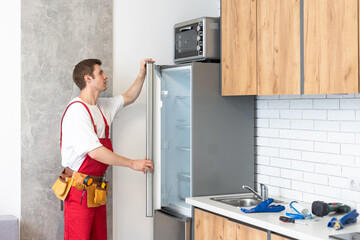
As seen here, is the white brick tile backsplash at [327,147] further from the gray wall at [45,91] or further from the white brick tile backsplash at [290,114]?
the gray wall at [45,91]

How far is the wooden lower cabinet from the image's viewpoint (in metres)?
3.00

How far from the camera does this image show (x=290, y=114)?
144 inches

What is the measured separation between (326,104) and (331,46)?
637 mm

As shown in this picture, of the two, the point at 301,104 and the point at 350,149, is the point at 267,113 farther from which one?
the point at 350,149

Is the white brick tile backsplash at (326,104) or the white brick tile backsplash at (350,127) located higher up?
the white brick tile backsplash at (326,104)

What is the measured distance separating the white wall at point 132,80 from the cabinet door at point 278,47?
1.13 m

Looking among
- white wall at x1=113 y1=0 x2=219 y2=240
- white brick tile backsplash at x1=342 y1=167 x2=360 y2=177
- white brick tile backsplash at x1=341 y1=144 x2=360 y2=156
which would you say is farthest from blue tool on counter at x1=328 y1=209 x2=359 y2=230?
white wall at x1=113 y1=0 x2=219 y2=240

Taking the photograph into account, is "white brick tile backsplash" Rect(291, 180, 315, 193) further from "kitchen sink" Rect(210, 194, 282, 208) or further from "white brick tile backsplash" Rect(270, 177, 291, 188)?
"kitchen sink" Rect(210, 194, 282, 208)

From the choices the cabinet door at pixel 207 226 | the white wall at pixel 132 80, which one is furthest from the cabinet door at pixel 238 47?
the cabinet door at pixel 207 226

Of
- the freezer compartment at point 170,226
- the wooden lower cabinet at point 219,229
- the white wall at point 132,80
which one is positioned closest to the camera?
the wooden lower cabinet at point 219,229

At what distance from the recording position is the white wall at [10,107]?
145 inches

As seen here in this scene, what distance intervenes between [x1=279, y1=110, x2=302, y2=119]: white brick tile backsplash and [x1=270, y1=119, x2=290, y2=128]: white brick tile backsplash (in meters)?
0.03

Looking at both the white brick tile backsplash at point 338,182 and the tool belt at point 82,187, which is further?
the tool belt at point 82,187

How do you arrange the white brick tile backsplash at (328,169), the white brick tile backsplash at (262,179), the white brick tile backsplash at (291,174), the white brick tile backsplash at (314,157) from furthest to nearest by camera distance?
the white brick tile backsplash at (262,179), the white brick tile backsplash at (291,174), the white brick tile backsplash at (314,157), the white brick tile backsplash at (328,169)
